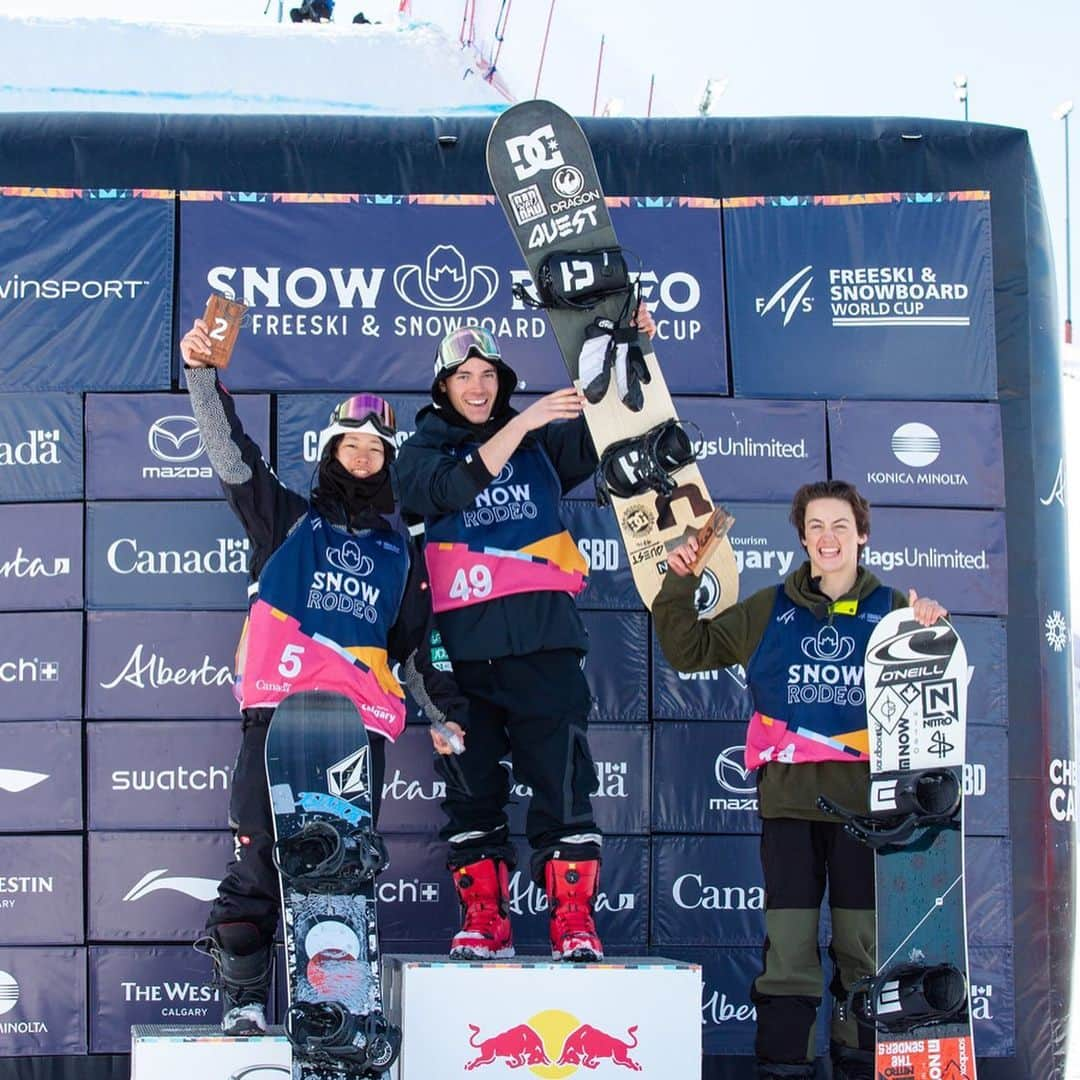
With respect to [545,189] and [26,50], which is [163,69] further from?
[545,189]

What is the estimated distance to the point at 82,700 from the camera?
4.21 m

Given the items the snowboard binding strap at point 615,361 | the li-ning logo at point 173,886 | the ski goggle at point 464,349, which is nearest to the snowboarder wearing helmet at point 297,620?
the ski goggle at point 464,349

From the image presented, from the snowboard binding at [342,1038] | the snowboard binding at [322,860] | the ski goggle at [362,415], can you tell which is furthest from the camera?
the ski goggle at [362,415]

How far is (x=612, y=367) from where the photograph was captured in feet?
12.3

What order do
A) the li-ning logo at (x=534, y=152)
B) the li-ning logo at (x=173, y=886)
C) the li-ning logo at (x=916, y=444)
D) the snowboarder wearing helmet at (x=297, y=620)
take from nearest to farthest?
1. the snowboarder wearing helmet at (x=297, y=620)
2. the li-ning logo at (x=534, y=152)
3. the li-ning logo at (x=173, y=886)
4. the li-ning logo at (x=916, y=444)

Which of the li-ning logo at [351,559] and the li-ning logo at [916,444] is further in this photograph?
the li-ning logo at [916,444]

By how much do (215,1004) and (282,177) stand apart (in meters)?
2.64

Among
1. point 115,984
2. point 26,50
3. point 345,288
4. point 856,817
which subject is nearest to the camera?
point 856,817

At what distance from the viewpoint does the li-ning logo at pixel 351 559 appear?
11.5 feet

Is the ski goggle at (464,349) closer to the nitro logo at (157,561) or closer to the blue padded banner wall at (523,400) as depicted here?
the blue padded banner wall at (523,400)

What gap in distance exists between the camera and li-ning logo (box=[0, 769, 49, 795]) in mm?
4160

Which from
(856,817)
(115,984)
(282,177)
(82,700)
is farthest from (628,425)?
(115,984)

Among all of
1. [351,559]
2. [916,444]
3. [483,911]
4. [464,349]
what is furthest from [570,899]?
[916,444]

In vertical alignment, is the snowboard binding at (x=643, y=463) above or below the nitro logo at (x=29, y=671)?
above
